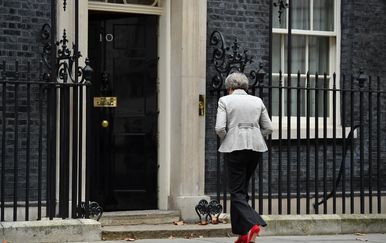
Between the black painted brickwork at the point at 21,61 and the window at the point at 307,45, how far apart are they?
3348mm

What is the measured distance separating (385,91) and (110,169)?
12.6 ft

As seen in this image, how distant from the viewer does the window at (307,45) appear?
12.2 meters

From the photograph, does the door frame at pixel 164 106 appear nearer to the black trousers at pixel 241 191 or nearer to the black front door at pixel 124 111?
the black front door at pixel 124 111

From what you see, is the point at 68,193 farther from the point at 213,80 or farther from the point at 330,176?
the point at 330,176

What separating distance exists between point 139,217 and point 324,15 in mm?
4011

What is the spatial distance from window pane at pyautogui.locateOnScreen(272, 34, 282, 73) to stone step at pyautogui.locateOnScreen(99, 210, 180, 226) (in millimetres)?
2505

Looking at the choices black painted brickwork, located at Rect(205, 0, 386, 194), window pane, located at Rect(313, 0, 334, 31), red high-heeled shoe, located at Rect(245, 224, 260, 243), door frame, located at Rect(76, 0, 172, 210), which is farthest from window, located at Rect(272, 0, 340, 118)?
red high-heeled shoe, located at Rect(245, 224, 260, 243)

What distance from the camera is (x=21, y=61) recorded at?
33.8ft

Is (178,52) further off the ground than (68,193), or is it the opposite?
(178,52)

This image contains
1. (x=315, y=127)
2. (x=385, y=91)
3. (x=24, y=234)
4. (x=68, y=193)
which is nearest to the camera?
(x=24, y=234)

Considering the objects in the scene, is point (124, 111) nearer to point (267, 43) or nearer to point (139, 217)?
point (139, 217)

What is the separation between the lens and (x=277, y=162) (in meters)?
11.9

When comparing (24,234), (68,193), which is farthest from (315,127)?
(24,234)

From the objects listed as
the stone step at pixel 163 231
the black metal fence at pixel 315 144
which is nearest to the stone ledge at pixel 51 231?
the stone step at pixel 163 231
